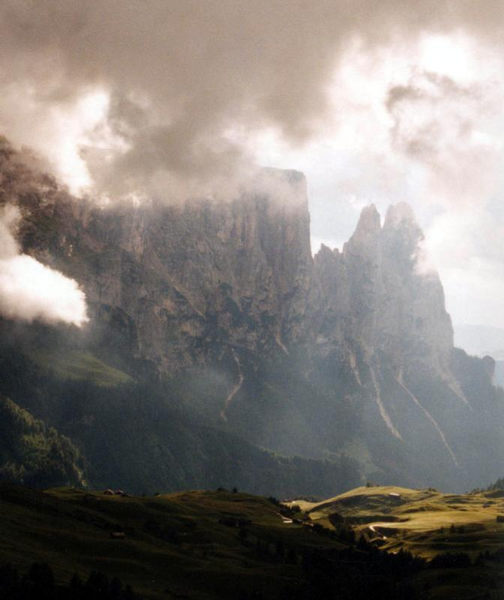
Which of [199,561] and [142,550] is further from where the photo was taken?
[199,561]

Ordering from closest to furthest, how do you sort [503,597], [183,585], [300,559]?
[183,585], [503,597], [300,559]

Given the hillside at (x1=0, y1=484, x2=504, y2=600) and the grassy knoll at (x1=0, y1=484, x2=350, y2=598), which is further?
the hillside at (x1=0, y1=484, x2=504, y2=600)

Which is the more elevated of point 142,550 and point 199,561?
point 142,550

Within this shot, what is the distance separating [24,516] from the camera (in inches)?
6265

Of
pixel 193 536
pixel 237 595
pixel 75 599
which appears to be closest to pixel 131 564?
pixel 237 595

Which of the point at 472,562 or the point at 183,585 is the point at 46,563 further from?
the point at 472,562

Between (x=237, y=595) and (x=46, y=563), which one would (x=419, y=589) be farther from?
(x=46, y=563)

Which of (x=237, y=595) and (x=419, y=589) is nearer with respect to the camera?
(x=237, y=595)

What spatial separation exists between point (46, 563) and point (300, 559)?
78.2 meters

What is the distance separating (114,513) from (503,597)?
91973 mm

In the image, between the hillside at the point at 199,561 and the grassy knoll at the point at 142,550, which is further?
the hillside at the point at 199,561

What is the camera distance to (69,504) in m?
190

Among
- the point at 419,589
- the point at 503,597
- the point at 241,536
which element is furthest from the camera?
the point at 241,536

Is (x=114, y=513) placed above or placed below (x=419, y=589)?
above
